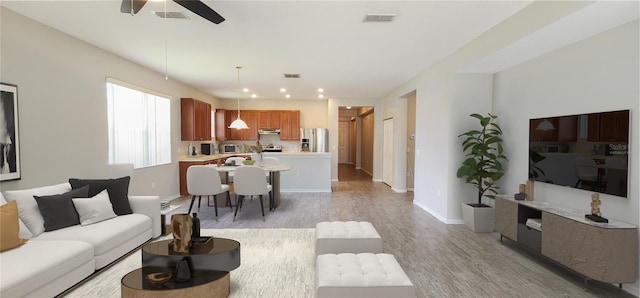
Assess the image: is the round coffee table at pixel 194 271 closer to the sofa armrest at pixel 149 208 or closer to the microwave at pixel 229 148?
the sofa armrest at pixel 149 208

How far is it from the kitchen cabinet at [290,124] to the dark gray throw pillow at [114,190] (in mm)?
6274

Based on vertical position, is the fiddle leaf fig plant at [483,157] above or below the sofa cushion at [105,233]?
above

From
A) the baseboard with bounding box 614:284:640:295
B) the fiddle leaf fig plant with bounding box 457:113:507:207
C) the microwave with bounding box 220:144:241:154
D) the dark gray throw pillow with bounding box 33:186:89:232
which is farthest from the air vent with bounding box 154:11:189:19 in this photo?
the microwave with bounding box 220:144:241:154

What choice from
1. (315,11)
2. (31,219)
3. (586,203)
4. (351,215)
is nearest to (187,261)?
(31,219)

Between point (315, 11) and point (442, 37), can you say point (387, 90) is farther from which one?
point (315, 11)

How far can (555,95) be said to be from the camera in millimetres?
3572

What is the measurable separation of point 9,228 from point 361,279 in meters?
2.89

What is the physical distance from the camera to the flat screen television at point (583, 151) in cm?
274

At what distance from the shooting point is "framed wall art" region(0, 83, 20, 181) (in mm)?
3070

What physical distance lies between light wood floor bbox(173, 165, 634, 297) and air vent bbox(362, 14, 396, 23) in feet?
8.80

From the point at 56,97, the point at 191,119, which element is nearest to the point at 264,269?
the point at 56,97

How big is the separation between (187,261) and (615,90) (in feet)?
13.7

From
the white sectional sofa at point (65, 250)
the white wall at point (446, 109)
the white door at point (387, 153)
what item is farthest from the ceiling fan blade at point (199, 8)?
the white door at point (387, 153)

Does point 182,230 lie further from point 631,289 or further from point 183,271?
point 631,289
